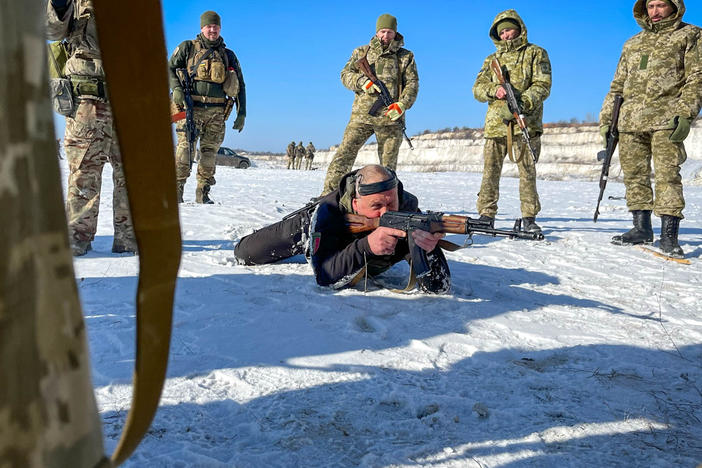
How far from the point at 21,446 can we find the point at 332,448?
40.2 inches

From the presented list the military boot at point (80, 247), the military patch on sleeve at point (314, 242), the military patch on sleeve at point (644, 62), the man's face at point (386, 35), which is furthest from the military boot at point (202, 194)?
the military patch on sleeve at point (644, 62)

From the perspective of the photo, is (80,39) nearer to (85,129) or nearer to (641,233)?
(85,129)

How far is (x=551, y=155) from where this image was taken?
3117 centimetres

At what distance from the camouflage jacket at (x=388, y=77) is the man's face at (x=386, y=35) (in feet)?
0.18

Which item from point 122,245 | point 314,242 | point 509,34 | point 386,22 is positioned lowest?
point 122,245

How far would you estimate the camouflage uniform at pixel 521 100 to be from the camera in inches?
193

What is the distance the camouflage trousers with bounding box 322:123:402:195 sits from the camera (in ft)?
18.0

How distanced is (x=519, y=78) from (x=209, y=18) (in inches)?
141

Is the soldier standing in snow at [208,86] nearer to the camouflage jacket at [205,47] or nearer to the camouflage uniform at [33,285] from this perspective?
the camouflage jacket at [205,47]

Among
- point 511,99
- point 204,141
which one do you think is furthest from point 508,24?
point 204,141

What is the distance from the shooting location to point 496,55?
5.16 m

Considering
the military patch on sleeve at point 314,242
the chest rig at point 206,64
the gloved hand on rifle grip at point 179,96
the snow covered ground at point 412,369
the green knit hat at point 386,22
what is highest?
the green knit hat at point 386,22

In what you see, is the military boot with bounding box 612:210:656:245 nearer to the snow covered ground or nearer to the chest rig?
the snow covered ground

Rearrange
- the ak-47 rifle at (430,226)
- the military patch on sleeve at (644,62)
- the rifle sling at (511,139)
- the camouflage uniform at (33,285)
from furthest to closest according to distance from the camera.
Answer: the rifle sling at (511,139), the military patch on sleeve at (644,62), the ak-47 rifle at (430,226), the camouflage uniform at (33,285)
